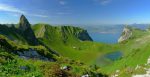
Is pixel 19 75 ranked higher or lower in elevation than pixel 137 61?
higher

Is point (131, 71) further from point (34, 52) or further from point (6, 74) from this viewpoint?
A: point (6, 74)

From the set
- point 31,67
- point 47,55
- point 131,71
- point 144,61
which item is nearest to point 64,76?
point 31,67

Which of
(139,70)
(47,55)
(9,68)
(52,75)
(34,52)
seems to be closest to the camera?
(9,68)

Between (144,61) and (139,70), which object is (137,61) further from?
(139,70)

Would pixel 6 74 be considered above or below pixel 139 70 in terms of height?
above

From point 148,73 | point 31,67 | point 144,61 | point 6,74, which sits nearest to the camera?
point 6,74

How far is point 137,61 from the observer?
5944 centimetres

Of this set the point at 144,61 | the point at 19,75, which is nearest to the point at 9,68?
the point at 19,75

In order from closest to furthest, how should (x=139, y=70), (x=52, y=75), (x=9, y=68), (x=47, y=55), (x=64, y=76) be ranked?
(x=9, y=68) < (x=52, y=75) < (x=64, y=76) < (x=139, y=70) < (x=47, y=55)

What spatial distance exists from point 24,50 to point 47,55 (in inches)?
403

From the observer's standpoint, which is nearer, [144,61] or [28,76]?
[28,76]

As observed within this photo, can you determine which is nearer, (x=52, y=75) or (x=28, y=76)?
(x=28, y=76)

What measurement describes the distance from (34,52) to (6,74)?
4040 cm

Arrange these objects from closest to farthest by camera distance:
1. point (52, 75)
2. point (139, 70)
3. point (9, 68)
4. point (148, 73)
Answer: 1. point (9, 68)
2. point (52, 75)
3. point (148, 73)
4. point (139, 70)
